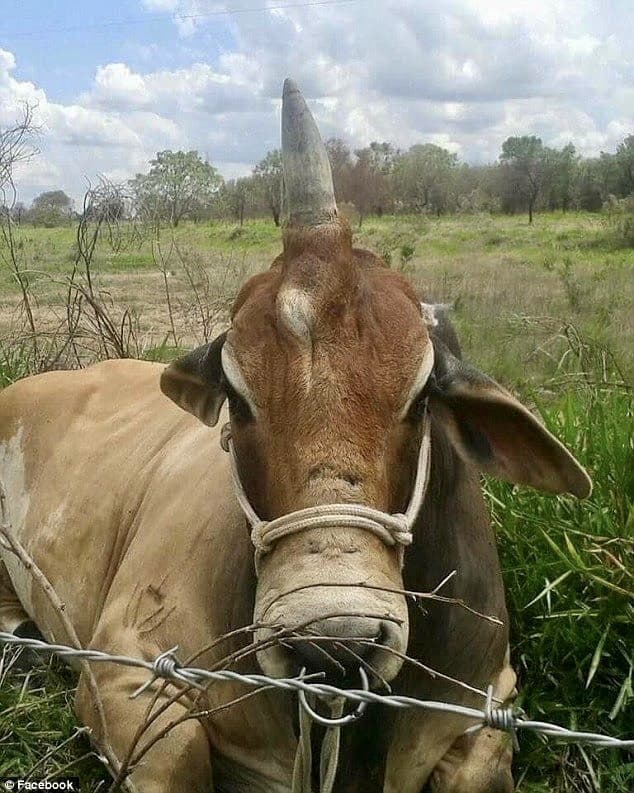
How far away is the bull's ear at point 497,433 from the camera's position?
2.73 meters

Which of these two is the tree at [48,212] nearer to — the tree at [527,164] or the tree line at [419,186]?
the tree line at [419,186]

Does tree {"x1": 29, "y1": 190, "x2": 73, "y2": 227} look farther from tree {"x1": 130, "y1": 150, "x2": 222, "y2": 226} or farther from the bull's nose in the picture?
the bull's nose

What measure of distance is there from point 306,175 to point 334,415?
2.51 ft

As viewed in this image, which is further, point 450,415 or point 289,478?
point 450,415

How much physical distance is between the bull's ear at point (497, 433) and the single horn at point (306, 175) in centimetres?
51

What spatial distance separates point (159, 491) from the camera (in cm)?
392

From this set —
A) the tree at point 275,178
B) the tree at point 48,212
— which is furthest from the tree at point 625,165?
the tree at point 275,178

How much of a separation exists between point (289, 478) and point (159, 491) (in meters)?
1.67

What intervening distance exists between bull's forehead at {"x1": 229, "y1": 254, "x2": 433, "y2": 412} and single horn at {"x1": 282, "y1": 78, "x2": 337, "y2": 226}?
17 cm

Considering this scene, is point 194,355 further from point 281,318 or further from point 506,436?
point 506,436

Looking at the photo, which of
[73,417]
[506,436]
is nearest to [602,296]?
[73,417]

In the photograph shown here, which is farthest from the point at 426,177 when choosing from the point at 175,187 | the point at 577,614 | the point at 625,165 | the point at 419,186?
the point at 577,614

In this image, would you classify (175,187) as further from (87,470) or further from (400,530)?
(400,530)

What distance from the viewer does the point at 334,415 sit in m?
2.35
